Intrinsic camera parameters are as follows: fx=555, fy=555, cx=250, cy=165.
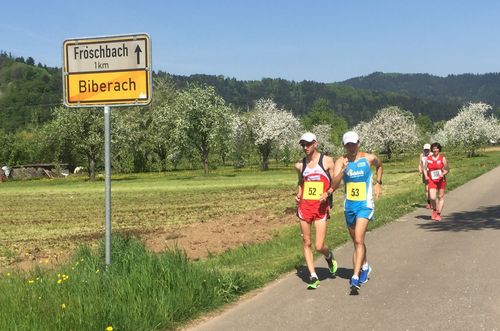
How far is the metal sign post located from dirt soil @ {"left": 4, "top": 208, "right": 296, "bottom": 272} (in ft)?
13.5

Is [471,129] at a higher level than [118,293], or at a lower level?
higher

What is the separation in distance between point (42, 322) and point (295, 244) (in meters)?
6.01

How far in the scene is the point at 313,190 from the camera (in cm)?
698

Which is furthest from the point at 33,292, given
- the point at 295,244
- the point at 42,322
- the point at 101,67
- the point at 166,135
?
the point at 166,135

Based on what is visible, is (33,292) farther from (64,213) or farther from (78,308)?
(64,213)

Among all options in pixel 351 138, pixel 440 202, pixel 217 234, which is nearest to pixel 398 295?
pixel 351 138

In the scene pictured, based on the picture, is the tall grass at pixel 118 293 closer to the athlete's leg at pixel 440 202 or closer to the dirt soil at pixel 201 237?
the dirt soil at pixel 201 237

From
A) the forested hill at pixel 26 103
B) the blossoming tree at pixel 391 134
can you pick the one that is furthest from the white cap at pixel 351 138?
the forested hill at pixel 26 103

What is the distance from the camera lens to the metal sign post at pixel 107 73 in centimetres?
615

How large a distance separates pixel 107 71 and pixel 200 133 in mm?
44988

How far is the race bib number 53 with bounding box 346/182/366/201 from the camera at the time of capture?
6906 millimetres

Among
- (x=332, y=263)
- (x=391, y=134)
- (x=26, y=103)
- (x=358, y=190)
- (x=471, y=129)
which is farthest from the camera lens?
(x=26, y=103)

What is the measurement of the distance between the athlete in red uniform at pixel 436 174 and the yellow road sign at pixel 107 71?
948cm

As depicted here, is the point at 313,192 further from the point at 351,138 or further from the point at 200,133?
the point at 200,133
